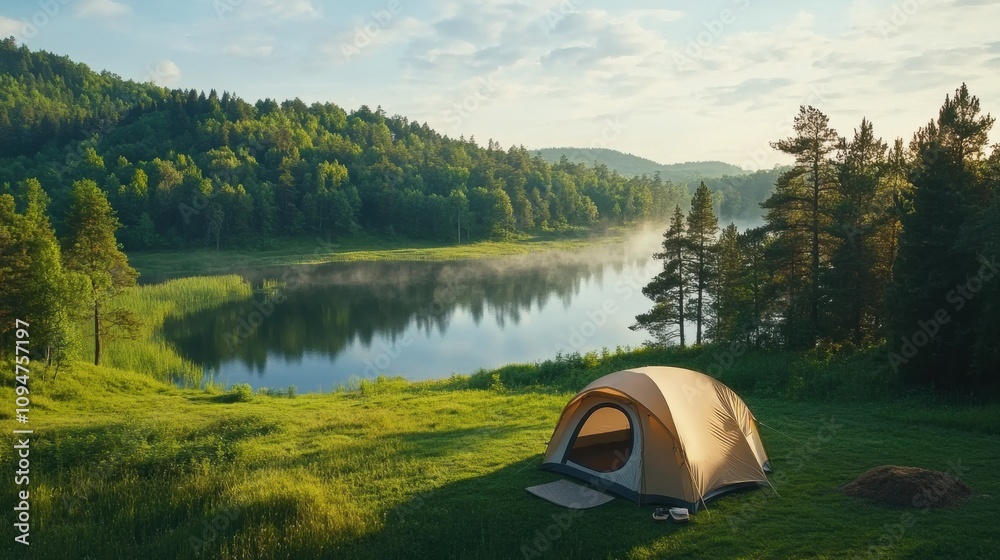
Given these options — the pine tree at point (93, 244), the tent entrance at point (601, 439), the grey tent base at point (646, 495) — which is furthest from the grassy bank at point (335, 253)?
the grey tent base at point (646, 495)

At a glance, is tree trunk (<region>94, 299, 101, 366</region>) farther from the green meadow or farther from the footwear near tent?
the footwear near tent

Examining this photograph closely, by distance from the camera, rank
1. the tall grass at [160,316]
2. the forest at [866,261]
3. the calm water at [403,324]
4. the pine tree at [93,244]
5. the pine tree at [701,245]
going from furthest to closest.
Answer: the calm water at [403,324], the tall grass at [160,316], the pine tree at [701,245], the pine tree at [93,244], the forest at [866,261]

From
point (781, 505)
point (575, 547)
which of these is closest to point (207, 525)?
point (575, 547)

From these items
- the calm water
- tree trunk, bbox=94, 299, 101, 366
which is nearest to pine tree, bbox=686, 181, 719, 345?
the calm water

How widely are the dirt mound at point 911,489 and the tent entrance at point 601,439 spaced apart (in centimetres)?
380

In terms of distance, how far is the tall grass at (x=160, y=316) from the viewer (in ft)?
97.6

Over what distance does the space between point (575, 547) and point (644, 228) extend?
12350 cm

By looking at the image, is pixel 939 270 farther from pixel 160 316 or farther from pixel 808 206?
pixel 160 316

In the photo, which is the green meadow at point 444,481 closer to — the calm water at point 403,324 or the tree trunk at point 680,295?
the tree trunk at point 680,295

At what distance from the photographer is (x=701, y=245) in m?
29.0

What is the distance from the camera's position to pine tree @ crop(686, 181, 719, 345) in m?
28.6

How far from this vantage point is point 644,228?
422ft

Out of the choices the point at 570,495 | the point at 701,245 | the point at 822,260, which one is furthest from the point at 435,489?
the point at 701,245

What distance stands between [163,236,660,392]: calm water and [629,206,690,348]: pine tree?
6.89 metres
